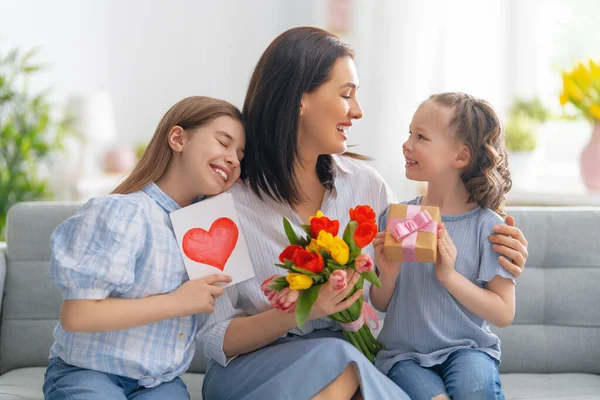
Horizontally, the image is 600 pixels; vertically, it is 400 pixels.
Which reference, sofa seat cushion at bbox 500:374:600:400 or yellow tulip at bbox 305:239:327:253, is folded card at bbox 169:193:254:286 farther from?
sofa seat cushion at bbox 500:374:600:400

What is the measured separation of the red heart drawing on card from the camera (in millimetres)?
1626

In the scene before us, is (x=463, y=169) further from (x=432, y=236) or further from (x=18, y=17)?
(x=18, y=17)

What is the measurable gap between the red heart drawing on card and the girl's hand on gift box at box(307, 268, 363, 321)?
0.99ft

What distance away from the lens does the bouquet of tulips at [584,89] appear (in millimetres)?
3141

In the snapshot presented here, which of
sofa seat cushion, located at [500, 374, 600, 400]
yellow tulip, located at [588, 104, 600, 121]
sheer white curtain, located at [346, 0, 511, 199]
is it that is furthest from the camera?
sheer white curtain, located at [346, 0, 511, 199]

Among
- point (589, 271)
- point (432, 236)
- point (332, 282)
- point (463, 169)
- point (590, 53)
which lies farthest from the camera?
point (590, 53)

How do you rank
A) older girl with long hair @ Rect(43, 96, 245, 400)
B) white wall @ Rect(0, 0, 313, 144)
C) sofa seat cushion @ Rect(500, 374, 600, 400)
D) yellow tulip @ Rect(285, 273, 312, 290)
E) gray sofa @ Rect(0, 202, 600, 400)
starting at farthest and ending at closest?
1. white wall @ Rect(0, 0, 313, 144)
2. gray sofa @ Rect(0, 202, 600, 400)
3. sofa seat cushion @ Rect(500, 374, 600, 400)
4. older girl with long hair @ Rect(43, 96, 245, 400)
5. yellow tulip @ Rect(285, 273, 312, 290)

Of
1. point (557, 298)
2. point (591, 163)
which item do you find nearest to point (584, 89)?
point (591, 163)

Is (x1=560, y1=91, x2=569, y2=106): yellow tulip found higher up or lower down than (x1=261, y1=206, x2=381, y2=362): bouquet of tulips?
higher up

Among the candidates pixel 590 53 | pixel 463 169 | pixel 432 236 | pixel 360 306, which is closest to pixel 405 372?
pixel 360 306

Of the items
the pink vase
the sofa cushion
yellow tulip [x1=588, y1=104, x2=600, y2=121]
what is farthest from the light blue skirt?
the pink vase

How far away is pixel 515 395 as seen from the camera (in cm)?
183

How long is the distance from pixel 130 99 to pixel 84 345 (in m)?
3.93

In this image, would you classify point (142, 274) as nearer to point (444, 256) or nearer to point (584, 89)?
point (444, 256)
